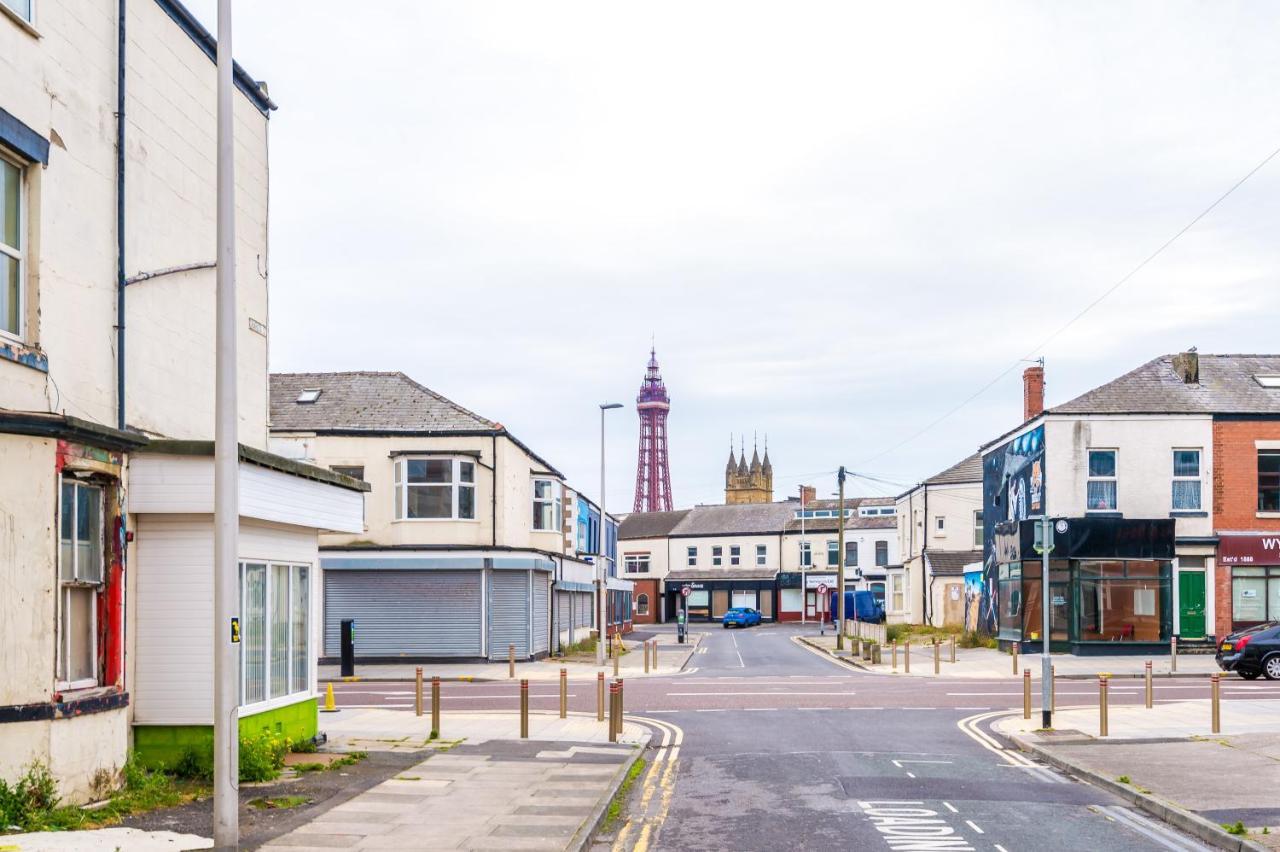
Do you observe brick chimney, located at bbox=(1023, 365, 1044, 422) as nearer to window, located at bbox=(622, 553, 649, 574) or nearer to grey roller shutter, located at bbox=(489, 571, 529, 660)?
grey roller shutter, located at bbox=(489, 571, 529, 660)

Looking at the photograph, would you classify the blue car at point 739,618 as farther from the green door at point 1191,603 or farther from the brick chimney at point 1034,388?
the green door at point 1191,603

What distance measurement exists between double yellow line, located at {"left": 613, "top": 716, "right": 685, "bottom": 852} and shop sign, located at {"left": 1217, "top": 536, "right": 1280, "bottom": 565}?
26.1 m

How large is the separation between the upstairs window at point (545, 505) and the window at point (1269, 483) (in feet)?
77.6

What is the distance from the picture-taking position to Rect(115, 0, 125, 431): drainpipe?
1402 cm

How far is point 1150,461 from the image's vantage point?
41.1 metres

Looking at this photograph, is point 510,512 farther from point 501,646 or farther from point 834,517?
point 834,517

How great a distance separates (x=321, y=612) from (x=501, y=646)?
5621mm

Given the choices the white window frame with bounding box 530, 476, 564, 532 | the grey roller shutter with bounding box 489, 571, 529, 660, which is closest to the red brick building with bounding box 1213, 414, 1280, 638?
the grey roller shutter with bounding box 489, 571, 529, 660

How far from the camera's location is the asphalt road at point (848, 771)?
12305 mm

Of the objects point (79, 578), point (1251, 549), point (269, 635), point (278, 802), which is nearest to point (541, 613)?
point (1251, 549)

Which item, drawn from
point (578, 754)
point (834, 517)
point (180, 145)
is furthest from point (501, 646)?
point (834, 517)

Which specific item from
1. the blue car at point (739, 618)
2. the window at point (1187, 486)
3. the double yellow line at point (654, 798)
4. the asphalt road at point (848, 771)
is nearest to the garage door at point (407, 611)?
the asphalt road at point (848, 771)

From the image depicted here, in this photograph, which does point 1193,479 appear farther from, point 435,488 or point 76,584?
point 76,584

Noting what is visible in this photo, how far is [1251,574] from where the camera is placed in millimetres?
40812
